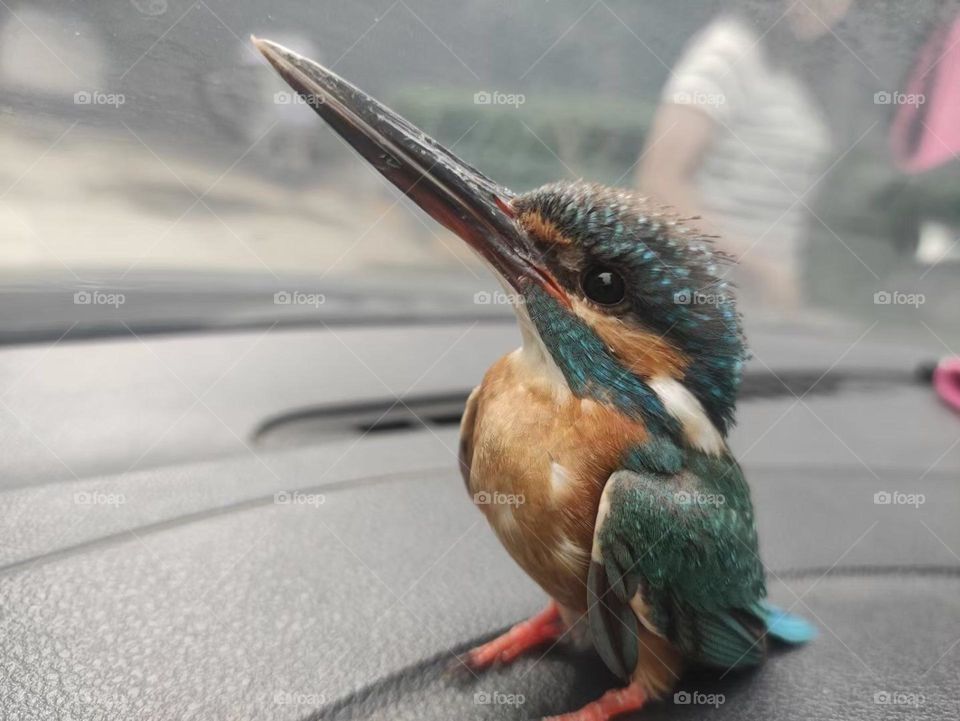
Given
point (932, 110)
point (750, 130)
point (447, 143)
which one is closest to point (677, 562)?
point (447, 143)

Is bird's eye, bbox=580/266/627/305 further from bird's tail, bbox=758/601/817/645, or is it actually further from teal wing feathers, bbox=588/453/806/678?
bird's tail, bbox=758/601/817/645

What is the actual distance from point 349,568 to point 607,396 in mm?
1046

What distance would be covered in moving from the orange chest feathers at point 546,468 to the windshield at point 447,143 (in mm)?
962

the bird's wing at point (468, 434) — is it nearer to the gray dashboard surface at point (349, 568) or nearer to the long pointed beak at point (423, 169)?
the long pointed beak at point (423, 169)

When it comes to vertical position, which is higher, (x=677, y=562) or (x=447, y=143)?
(x=447, y=143)

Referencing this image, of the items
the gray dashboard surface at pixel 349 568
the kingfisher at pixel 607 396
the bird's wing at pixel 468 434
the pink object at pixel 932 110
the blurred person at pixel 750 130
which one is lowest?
the gray dashboard surface at pixel 349 568

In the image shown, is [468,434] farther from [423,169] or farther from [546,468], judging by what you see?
[423,169]

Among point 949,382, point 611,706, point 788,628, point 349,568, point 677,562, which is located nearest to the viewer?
point 677,562

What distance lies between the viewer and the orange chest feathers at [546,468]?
1491mm

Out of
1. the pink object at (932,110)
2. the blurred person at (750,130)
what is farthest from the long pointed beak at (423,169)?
the pink object at (932,110)

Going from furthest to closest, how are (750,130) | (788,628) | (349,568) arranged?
(750,130) → (349,568) → (788,628)

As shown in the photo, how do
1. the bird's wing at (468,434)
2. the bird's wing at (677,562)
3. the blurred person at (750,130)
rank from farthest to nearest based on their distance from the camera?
the blurred person at (750,130)
the bird's wing at (468,434)
the bird's wing at (677,562)

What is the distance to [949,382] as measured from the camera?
343cm

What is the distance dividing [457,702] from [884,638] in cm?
120
